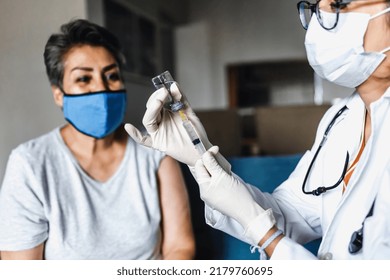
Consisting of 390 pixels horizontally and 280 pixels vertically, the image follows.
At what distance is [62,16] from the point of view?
0.92 metres

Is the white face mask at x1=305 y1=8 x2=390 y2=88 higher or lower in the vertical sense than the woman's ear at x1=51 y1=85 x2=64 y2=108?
higher

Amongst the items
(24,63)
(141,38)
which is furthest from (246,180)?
(141,38)

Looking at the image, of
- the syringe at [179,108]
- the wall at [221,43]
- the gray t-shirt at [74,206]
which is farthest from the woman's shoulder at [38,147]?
the wall at [221,43]

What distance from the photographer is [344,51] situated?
2.01ft

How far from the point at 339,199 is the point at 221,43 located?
3352 mm

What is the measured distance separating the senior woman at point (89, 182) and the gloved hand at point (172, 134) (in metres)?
0.24

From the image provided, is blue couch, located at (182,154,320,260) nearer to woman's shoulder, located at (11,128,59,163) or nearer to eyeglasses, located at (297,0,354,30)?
woman's shoulder, located at (11,128,59,163)

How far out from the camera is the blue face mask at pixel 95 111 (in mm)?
873

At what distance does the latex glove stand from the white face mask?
0.21 meters

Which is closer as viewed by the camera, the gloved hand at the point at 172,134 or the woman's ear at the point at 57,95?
the gloved hand at the point at 172,134

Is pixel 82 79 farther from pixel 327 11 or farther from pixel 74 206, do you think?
A: pixel 327 11

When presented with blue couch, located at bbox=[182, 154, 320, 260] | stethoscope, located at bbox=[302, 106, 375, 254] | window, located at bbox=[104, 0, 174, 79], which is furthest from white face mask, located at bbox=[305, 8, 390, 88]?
window, located at bbox=[104, 0, 174, 79]

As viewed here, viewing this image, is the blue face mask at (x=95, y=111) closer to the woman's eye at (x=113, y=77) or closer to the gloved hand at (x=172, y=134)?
the woman's eye at (x=113, y=77)

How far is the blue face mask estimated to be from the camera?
0.87m
